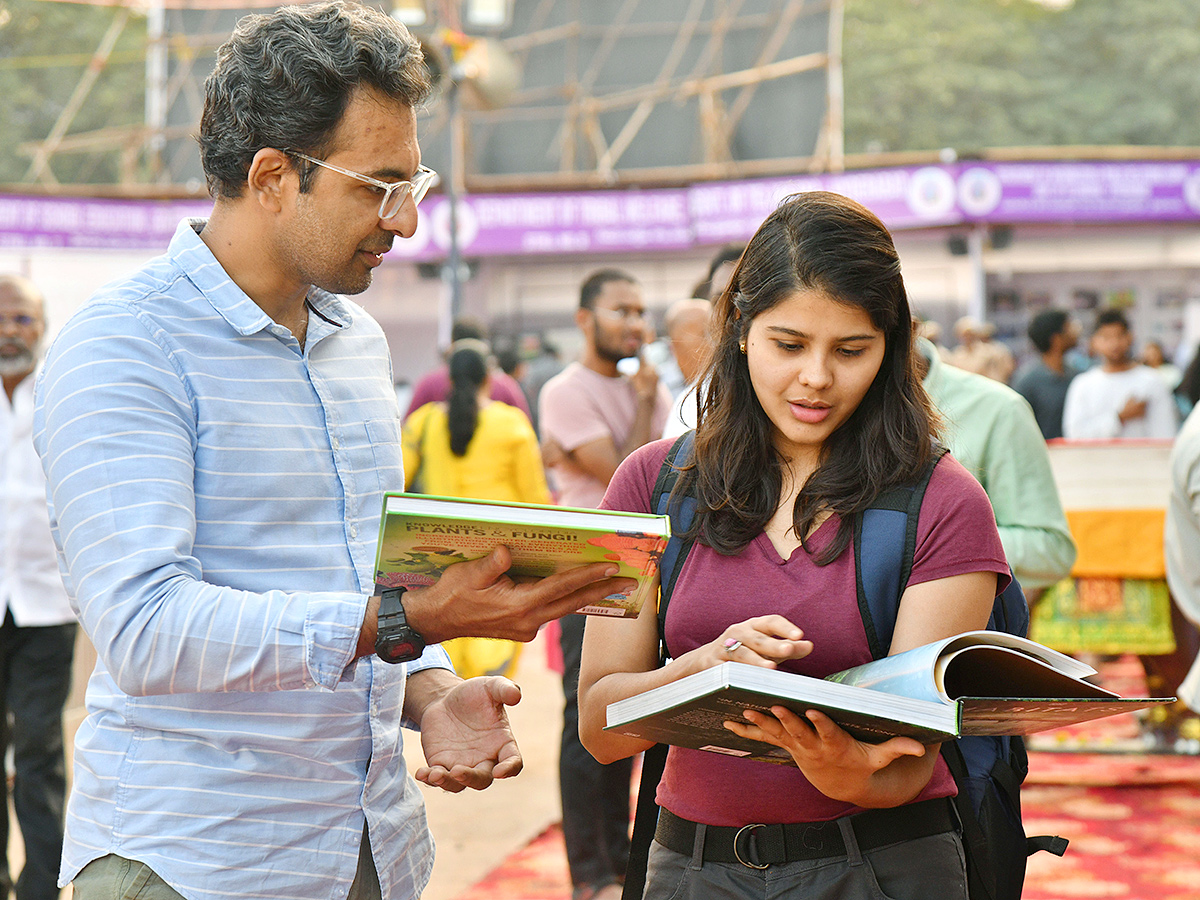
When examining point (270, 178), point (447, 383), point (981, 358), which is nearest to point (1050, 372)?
point (981, 358)

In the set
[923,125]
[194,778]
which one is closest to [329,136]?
[194,778]

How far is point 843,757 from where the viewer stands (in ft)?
5.24

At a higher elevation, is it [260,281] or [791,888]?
[260,281]

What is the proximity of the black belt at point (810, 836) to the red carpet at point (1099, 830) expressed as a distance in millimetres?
2566

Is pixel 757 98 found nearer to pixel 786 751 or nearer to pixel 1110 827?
Result: pixel 1110 827

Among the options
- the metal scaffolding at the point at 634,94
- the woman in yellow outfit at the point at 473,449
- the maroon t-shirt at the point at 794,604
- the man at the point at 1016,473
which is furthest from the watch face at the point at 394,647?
the metal scaffolding at the point at 634,94

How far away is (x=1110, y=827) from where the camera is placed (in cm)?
473

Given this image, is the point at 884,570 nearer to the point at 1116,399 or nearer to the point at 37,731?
the point at 37,731

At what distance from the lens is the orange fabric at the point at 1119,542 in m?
5.68

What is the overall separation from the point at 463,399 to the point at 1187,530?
2.80 m

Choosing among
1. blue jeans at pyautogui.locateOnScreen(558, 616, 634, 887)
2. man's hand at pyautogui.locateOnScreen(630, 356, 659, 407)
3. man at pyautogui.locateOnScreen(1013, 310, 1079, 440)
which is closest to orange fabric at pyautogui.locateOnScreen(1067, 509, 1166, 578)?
man's hand at pyautogui.locateOnScreen(630, 356, 659, 407)

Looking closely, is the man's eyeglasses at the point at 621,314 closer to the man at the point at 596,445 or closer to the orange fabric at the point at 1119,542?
the man at the point at 596,445

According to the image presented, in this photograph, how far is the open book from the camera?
56.9 inches

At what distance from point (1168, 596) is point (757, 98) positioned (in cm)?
1265
